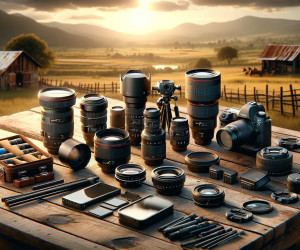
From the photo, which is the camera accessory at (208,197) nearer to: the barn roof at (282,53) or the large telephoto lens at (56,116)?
the large telephoto lens at (56,116)

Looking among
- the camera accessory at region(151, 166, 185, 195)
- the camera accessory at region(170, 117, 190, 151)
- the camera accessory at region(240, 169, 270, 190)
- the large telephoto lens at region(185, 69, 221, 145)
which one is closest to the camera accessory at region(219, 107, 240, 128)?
the large telephoto lens at region(185, 69, 221, 145)

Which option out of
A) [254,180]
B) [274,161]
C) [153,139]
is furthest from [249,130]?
[153,139]

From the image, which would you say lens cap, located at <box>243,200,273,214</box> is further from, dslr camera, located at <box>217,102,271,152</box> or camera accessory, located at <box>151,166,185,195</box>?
dslr camera, located at <box>217,102,271,152</box>

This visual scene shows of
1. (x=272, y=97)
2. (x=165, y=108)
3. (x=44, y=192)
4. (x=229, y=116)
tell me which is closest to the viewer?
(x=44, y=192)

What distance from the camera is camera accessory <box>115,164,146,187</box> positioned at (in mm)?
6539

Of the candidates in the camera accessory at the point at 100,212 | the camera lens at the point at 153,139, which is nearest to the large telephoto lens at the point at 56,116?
the camera lens at the point at 153,139

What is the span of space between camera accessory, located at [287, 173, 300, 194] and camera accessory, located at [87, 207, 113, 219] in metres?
2.10

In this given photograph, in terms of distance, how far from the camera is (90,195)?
6.29 meters

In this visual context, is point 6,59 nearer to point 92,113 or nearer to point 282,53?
point 282,53

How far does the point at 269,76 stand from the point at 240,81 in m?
4.65

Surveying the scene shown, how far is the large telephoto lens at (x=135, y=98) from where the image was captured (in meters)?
7.88

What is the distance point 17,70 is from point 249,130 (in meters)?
20.6

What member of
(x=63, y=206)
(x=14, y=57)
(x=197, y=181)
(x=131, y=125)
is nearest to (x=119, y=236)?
(x=63, y=206)

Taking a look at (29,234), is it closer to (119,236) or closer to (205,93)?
(119,236)
